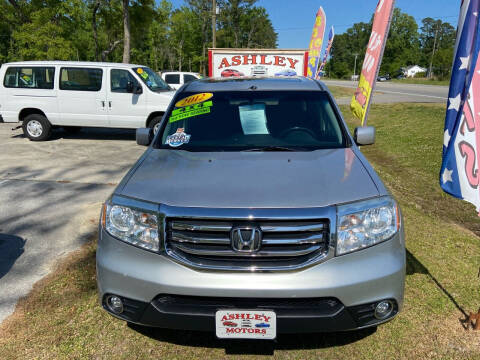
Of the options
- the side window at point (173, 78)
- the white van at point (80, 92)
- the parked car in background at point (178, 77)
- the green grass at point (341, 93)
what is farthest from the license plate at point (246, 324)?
the green grass at point (341, 93)

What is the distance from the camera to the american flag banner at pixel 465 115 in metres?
2.70

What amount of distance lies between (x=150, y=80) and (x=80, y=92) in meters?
1.74

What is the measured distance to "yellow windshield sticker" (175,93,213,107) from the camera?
368cm

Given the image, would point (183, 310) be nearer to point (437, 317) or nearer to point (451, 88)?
point (437, 317)

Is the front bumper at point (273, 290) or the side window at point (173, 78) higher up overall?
the side window at point (173, 78)

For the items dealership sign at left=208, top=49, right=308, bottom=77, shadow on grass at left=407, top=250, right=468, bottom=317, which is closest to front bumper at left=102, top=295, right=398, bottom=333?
shadow on grass at left=407, top=250, right=468, bottom=317

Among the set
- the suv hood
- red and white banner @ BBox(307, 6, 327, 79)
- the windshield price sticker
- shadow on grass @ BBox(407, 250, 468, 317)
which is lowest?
shadow on grass @ BBox(407, 250, 468, 317)

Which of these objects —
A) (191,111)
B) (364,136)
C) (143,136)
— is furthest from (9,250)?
(364,136)

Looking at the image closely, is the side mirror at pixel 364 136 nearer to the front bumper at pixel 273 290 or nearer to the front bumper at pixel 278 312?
the front bumper at pixel 273 290

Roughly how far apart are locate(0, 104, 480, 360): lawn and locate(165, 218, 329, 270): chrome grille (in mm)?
807

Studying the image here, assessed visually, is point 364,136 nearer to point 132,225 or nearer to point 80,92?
point 132,225

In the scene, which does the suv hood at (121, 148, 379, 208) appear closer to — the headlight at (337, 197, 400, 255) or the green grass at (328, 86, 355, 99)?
the headlight at (337, 197, 400, 255)

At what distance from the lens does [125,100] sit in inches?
392

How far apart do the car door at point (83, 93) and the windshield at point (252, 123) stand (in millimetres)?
6929
